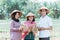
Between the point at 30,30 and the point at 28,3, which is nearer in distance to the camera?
the point at 30,30

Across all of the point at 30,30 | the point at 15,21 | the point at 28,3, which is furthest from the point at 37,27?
the point at 28,3

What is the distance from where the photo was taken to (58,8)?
3.91m

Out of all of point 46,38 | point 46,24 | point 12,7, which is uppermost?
point 12,7

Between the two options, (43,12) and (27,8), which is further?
(27,8)

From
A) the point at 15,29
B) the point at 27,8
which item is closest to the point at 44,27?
the point at 15,29

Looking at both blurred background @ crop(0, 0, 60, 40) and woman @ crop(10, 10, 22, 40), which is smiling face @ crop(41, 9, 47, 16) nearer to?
woman @ crop(10, 10, 22, 40)

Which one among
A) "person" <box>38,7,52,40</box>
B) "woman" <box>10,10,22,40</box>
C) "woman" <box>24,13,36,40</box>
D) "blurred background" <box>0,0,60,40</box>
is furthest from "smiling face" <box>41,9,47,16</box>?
"blurred background" <box>0,0,60,40</box>

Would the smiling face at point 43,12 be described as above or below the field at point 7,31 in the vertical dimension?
above

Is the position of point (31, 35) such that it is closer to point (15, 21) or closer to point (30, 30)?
point (30, 30)

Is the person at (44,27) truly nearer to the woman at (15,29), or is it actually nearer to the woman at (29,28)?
the woman at (29,28)

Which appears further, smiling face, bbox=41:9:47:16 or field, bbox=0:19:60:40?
field, bbox=0:19:60:40

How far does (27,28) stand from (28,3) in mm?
1164

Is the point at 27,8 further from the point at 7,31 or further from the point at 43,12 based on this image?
the point at 43,12

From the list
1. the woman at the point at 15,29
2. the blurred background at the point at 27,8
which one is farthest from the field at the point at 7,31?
the woman at the point at 15,29
